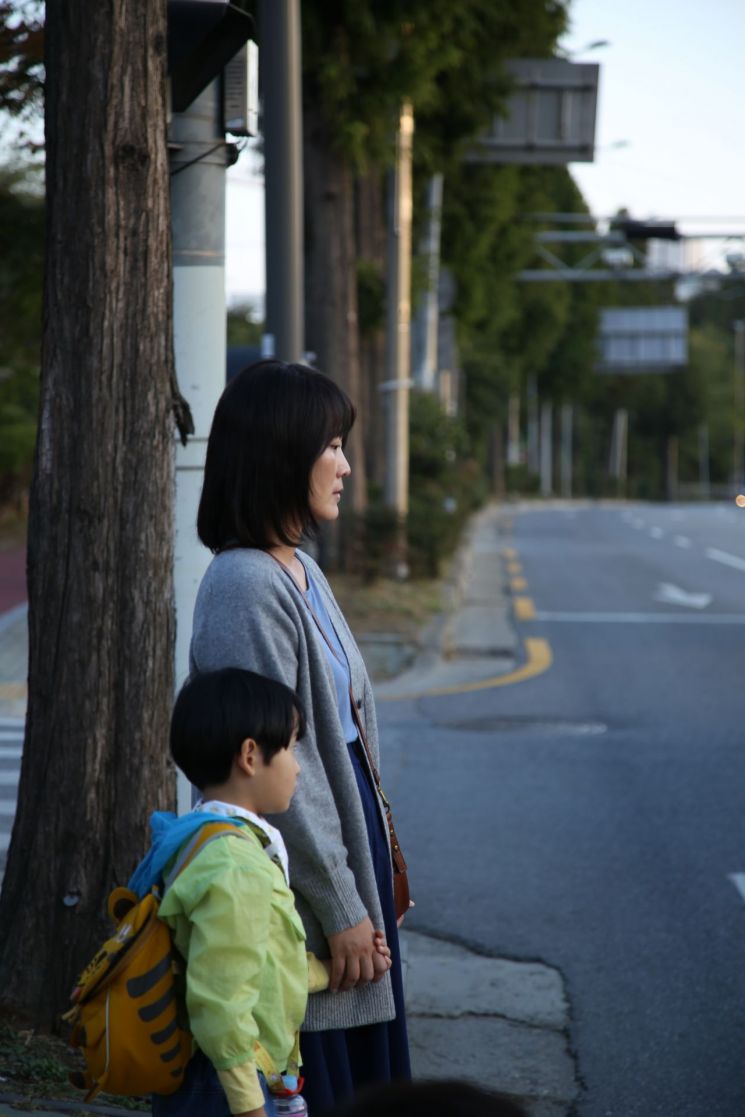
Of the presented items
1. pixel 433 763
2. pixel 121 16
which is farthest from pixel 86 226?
pixel 433 763

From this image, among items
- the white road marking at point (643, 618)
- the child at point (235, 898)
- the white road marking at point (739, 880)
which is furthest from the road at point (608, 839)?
the child at point (235, 898)

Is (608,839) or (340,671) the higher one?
(340,671)

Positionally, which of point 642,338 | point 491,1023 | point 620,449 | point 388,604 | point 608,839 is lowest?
point 620,449

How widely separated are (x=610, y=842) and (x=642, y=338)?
61245mm

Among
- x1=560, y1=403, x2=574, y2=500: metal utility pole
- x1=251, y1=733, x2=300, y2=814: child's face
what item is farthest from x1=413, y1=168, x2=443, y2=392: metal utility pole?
x1=560, y1=403, x2=574, y2=500: metal utility pole

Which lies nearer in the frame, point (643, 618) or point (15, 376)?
point (643, 618)

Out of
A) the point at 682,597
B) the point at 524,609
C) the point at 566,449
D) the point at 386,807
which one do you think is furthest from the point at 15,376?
the point at 566,449

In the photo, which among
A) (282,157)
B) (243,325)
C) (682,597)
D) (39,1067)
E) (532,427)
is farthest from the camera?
(532,427)

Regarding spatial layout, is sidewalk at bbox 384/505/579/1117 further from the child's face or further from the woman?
the child's face

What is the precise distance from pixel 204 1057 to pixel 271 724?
21.4 inches

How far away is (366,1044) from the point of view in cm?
A: 308

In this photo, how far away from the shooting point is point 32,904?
13.9ft

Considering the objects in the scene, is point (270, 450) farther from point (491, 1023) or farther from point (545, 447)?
point (545, 447)

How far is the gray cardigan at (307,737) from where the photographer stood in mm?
2830
